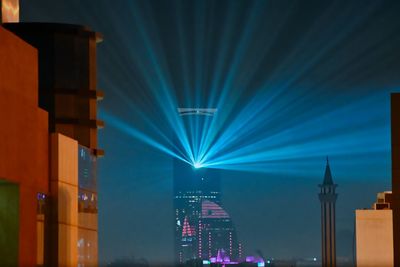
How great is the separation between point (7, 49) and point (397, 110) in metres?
26.8

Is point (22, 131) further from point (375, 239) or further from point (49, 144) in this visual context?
point (375, 239)

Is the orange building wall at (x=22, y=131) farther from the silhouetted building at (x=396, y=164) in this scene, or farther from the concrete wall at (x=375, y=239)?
the concrete wall at (x=375, y=239)

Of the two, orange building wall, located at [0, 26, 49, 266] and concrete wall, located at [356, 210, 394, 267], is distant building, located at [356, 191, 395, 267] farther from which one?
orange building wall, located at [0, 26, 49, 266]

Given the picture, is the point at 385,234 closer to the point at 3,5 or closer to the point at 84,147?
the point at 84,147

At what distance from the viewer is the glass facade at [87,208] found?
55.2m

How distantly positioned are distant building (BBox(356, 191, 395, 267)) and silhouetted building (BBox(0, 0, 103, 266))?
2750 centimetres

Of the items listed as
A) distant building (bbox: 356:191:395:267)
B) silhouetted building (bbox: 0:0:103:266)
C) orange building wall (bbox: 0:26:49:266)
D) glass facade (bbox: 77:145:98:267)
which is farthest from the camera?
distant building (bbox: 356:191:395:267)

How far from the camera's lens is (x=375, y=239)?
8125 centimetres

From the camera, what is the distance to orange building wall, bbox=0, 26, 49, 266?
131 ft

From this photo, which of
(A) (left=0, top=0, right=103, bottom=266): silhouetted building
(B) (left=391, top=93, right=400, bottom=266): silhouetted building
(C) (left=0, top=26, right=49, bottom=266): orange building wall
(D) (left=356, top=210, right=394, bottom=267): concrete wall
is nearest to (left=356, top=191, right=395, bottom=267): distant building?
(D) (left=356, top=210, right=394, bottom=267): concrete wall

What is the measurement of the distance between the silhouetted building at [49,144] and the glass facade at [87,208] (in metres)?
0.05

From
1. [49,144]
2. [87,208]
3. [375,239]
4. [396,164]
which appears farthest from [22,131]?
[375,239]

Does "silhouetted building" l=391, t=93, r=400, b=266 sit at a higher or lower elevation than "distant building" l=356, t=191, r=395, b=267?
higher

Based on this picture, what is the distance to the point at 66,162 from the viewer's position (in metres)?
49.3
